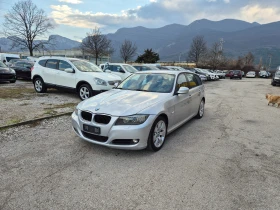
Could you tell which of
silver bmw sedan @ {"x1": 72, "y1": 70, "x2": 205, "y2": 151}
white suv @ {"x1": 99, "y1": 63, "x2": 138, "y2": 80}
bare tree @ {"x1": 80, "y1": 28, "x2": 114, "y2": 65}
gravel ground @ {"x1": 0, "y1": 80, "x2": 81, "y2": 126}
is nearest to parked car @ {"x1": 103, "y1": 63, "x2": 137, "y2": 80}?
white suv @ {"x1": 99, "y1": 63, "x2": 138, "y2": 80}

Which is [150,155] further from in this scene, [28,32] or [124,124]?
[28,32]

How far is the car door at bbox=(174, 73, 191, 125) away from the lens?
4.67 meters

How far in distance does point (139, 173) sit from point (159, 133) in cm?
106

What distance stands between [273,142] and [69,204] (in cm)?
452

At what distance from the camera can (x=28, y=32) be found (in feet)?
124

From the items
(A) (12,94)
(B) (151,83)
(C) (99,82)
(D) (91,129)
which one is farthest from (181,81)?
(A) (12,94)

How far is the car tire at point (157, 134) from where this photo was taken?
379cm

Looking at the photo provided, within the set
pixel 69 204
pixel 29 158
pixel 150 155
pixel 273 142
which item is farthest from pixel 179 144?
pixel 29 158

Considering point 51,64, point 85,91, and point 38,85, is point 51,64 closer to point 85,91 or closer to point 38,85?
point 38,85

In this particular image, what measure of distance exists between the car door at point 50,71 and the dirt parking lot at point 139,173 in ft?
14.5

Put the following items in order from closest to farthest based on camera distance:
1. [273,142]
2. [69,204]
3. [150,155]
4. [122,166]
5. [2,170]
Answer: [69,204] < [2,170] < [122,166] < [150,155] < [273,142]

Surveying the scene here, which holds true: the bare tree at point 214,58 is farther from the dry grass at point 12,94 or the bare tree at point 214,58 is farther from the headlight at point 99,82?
Result: the dry grass at point 12,94

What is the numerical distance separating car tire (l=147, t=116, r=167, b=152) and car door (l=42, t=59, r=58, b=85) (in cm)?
657

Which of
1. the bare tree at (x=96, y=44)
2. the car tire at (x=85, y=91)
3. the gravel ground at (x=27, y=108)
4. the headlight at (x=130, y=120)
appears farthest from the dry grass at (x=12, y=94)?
the bare tree at (x=96, y=44)
